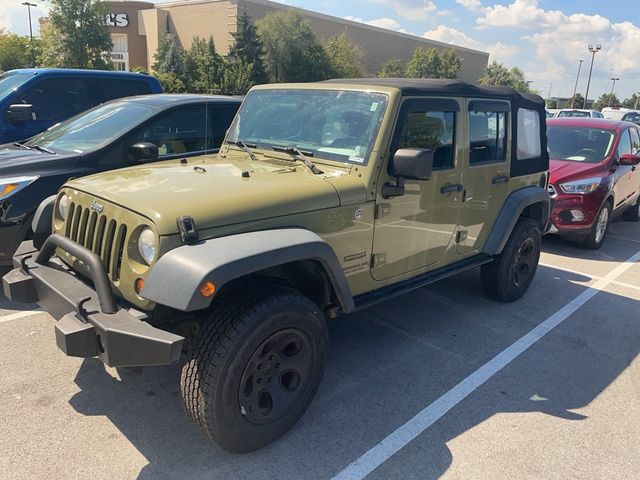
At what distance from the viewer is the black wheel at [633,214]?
906 centimetres

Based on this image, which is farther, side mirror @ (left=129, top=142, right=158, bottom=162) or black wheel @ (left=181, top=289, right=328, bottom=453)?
side mirror @ (left=129, top=142, right=158, bottom=162)

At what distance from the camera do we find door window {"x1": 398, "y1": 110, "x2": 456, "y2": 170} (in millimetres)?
3384

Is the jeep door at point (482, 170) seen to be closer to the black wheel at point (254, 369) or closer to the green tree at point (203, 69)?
the black wheel at point (254, 369)

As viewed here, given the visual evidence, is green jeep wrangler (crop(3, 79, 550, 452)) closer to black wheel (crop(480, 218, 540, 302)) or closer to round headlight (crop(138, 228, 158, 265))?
round headlight (crop(138, 228, 158, 265))

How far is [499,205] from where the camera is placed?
14.7ft

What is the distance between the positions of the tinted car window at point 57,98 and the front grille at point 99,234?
406cm

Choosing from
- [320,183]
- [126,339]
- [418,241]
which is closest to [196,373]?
[126,339]

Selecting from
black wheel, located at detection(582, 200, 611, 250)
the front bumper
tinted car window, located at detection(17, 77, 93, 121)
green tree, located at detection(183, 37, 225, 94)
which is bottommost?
black wheel, located at detection(582, 200, 611, 250)

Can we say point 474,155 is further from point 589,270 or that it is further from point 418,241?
point 589,270

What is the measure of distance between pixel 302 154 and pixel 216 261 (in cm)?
134

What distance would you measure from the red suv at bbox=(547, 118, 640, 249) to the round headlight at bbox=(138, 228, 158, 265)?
6014mm

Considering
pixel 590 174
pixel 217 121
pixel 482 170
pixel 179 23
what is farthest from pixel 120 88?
pixel 179 23

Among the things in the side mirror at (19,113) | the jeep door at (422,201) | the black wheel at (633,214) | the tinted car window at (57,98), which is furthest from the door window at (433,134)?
the black wheel at (633,214)

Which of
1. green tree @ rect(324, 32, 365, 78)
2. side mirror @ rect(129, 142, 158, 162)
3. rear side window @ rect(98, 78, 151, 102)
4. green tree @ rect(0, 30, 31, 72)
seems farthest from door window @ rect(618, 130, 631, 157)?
green tree @ rect(0, 30, 31, 72)
